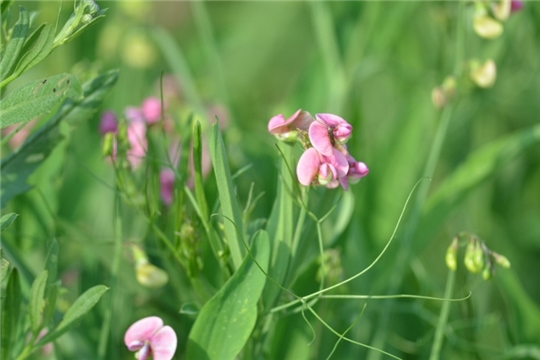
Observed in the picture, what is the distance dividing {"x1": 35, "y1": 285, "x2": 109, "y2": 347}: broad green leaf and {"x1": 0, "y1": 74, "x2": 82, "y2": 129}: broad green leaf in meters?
0.14

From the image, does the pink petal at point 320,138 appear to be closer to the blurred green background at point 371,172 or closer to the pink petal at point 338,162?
the pink petal at point 338,162

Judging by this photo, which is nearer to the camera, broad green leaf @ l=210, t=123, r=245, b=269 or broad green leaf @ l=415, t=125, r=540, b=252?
broad green leaf @ l=210, t=123, r=245, b=269

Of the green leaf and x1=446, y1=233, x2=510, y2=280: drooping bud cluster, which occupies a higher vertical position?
the green leaf

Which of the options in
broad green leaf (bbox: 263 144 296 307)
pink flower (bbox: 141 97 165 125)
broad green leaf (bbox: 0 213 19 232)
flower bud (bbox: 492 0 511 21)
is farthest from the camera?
pink flower (bbox: 141 97 165 125)

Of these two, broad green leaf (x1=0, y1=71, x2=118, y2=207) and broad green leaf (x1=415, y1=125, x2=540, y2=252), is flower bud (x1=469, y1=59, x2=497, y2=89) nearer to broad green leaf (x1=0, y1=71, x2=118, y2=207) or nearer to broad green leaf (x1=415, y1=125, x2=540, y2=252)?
broad green leaf (x1=415, y1=125, x2=540, y2=252)

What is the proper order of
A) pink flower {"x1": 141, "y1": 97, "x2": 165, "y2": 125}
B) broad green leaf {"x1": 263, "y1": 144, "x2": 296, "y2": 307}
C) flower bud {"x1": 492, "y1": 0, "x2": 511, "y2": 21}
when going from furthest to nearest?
pink flower {"x1": 141, "y1": 97, "x2": 165, "y2": 125} < flower bud {"x1": 492, "y1": 0, "x2": 511, "y2": 21} < broad green leaf {"x1": 263, "y1": 144, "x2": 296, "y2": 307}

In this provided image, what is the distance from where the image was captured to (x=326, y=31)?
3.81ft

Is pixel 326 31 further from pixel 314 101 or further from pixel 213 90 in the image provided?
pixel 213 90

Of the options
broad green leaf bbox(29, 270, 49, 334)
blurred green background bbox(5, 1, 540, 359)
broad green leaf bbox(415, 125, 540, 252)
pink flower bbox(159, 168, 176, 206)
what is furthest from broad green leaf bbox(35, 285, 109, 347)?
broad green leaf bbox(415, 125, 540, 252)

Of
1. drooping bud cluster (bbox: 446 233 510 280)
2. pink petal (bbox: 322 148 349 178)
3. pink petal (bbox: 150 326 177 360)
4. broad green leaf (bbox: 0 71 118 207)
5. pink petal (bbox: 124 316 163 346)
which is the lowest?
drooping bud cluster (bbox: 446 233 510 280)

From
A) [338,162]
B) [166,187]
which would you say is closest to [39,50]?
[338,162]

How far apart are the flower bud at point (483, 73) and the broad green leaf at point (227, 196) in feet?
1.43

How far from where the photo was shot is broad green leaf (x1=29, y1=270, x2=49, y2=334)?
54 cm

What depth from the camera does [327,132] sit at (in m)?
0.54
